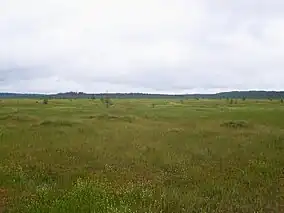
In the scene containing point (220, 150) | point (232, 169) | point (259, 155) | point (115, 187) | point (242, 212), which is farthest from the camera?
point (220, 150)

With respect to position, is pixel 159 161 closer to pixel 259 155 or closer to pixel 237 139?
pixel 259 155

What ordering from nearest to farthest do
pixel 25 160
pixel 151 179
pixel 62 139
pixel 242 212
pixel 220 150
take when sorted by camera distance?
pixel 242 212 → pixel 151 179 → pixel 25 160 → pixel 220 150 → pixel 62 139

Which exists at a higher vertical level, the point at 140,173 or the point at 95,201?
the point at 95,201

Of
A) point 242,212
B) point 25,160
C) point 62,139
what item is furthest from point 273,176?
point 62,139

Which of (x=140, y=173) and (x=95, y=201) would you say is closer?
(x=95, y=201)

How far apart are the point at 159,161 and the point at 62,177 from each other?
582 centimetres

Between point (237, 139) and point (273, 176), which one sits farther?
point (237, 139)

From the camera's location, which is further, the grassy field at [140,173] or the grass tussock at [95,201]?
the grassy field at [140,173]

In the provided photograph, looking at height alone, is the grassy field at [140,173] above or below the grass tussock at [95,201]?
below

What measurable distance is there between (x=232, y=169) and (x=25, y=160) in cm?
954

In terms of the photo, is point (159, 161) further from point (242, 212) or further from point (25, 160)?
point (242, 212)

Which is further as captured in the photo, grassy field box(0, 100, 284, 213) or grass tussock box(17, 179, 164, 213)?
grassy field box(0, 100, 284, 213)

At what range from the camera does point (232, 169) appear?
18.5 m

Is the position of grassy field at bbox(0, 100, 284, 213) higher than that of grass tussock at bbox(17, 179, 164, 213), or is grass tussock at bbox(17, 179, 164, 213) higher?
grass tussock at bbox(17, 179, 164, 213)
